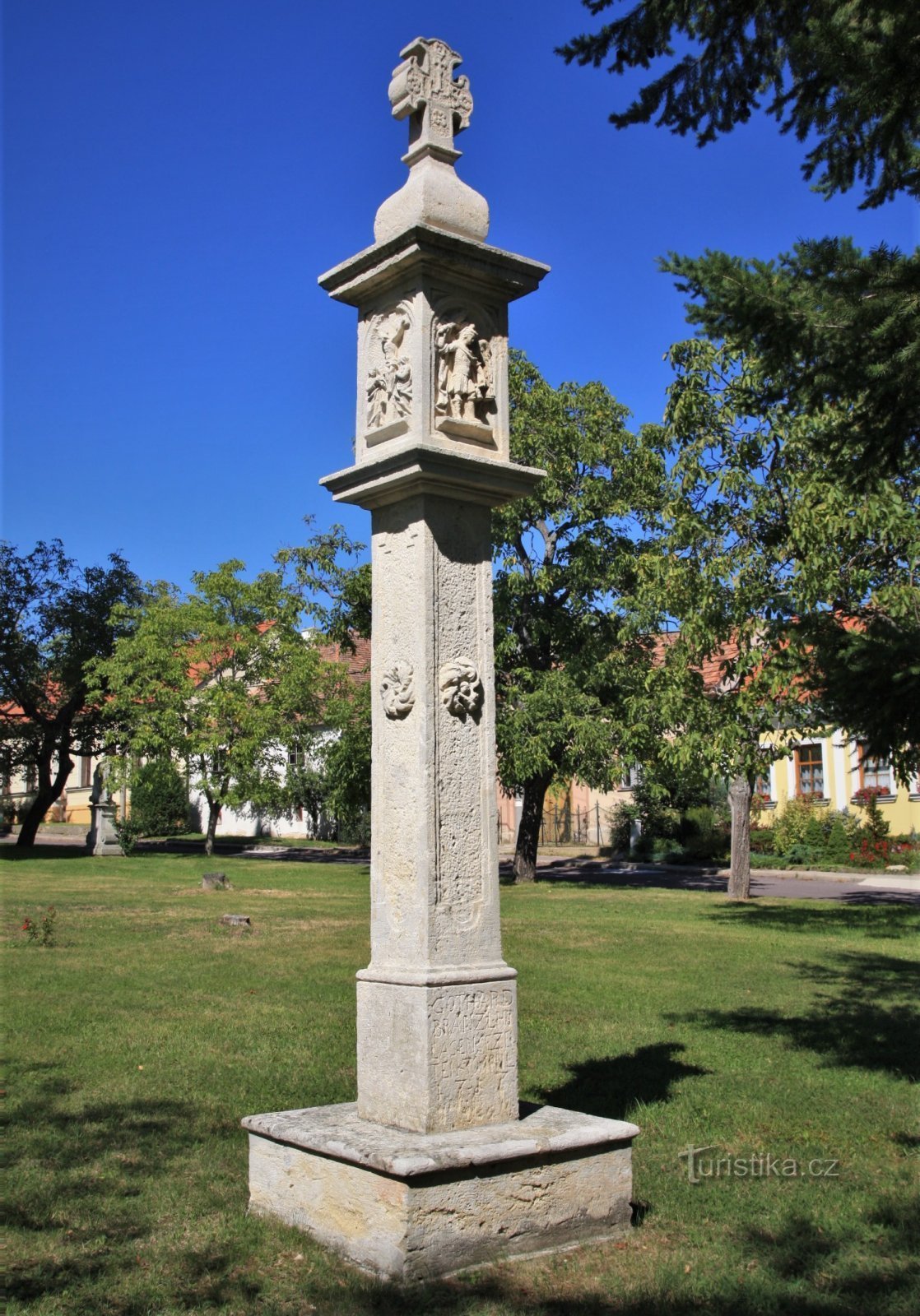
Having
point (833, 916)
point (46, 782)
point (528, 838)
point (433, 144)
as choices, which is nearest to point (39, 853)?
point (46, 782)

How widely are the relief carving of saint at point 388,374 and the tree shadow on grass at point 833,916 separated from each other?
40.4 feet

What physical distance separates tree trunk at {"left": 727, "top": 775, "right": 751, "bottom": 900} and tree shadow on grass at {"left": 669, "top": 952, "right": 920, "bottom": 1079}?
26.2 feet

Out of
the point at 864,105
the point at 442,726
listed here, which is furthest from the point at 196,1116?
the point at 864,105

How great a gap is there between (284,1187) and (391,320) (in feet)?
12.2

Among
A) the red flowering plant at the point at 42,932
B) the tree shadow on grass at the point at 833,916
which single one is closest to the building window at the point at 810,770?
the tree shadow on grass at the point at 833,916

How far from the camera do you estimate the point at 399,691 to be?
496 cm

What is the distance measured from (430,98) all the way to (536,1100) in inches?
203

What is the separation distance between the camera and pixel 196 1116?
6.34 meters

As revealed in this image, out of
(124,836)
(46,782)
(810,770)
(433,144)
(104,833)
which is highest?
(433,144)

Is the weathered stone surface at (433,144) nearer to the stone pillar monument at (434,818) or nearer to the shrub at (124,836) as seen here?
the stone pillar monument at (434,818)

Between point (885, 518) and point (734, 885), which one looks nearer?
point (885, 518)

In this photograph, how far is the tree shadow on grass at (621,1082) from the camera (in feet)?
21.2

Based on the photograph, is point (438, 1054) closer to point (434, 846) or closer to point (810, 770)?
point (434, 846)

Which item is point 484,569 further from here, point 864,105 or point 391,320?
point 864,105
